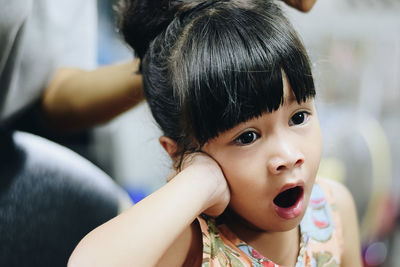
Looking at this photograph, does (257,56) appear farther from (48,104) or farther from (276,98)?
(48,104)

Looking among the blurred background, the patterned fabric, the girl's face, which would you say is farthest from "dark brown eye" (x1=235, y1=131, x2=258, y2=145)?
the blurred background

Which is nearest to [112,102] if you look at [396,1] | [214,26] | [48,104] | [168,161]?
[48,104]

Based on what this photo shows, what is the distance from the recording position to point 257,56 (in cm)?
46

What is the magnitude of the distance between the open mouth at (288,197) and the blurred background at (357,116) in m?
0.81

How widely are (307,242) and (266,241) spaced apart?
8 centimetres

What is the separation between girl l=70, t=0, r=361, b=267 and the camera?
1.39ft

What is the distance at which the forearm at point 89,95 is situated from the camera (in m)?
0.75

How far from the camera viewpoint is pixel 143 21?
23.0 inches

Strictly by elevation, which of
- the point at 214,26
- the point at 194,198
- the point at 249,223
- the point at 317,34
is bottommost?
the point at 317,34

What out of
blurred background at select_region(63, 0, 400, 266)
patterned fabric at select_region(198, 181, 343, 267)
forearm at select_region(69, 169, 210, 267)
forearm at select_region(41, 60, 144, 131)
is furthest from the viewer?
blurred background at select_region(63, 0, 400, 266)

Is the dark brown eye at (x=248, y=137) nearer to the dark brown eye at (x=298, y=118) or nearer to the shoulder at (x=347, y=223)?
the dark brown eye at (x=298, y=118)

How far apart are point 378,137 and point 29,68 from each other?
1.01 m

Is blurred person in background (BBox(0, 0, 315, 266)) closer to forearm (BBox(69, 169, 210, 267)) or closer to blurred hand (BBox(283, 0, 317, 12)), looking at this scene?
blurred hand (BBox(283, 0, 317, 12))

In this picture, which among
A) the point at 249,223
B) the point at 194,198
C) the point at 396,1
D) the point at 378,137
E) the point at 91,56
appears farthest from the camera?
the point at 396,1
